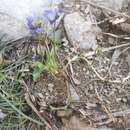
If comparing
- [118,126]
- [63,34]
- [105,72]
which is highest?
[63,34]

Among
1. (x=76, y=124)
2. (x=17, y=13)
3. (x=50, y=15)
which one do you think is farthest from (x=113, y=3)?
(x=76, y=124)

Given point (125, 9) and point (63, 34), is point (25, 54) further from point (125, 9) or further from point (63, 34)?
point (125, 9)

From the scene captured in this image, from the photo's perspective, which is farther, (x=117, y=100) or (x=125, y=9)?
(x=125, y=9)

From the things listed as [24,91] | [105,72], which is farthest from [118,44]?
[24,91]

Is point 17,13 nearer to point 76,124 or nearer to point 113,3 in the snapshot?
point 113,3

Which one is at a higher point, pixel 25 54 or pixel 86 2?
pixel 86 2

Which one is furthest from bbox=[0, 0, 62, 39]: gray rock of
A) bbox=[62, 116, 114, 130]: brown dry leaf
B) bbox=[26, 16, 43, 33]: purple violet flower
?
bbox=[62, 116, 114, 130]: brown dry leaf

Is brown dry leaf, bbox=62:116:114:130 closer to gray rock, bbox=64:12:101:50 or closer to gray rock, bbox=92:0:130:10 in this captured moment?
gray rock, bbox=64:12:101:50
